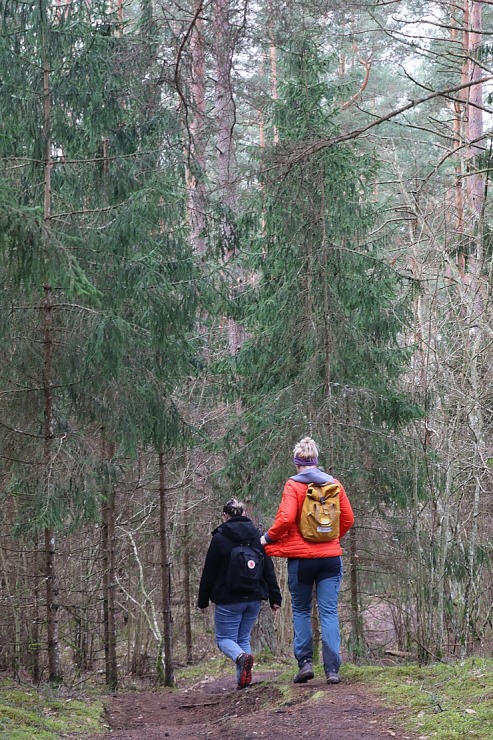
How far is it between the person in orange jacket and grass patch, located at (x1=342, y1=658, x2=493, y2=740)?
0.36 meters

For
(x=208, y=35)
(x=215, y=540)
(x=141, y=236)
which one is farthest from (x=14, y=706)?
(x=208, y=35)

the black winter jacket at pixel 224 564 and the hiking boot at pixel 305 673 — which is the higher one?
the black winter jacket at pixel 224 564

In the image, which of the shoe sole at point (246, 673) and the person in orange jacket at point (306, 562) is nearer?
the person in orange jacket at point (306, 562)

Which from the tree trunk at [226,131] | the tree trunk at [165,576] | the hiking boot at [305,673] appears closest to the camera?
the hiking boot at [305,673]

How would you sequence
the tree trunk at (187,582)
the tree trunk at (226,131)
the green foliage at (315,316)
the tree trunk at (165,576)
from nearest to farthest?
the green foliage at (315,316), the tree trunk at (165,576), the tree trunk at (226,131), the tree trunk at (187,582)

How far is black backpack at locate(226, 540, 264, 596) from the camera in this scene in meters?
7.32

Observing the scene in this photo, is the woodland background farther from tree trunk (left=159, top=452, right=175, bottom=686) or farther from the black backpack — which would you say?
the black backpack

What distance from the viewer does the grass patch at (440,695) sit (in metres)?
4.82

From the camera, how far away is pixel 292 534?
6438mm

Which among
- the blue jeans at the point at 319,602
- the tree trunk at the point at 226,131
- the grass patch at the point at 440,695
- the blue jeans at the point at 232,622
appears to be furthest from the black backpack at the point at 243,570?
the tree trunk at the point at 226,131

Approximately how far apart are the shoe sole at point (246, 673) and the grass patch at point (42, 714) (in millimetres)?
1335

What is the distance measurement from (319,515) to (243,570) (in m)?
1.33

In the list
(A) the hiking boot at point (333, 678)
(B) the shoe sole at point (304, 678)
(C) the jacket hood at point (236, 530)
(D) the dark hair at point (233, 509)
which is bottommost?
(B) the shoe sole at point (304, 678)

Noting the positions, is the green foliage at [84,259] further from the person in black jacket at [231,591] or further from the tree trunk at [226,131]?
the person in black jacket at [231,591]
